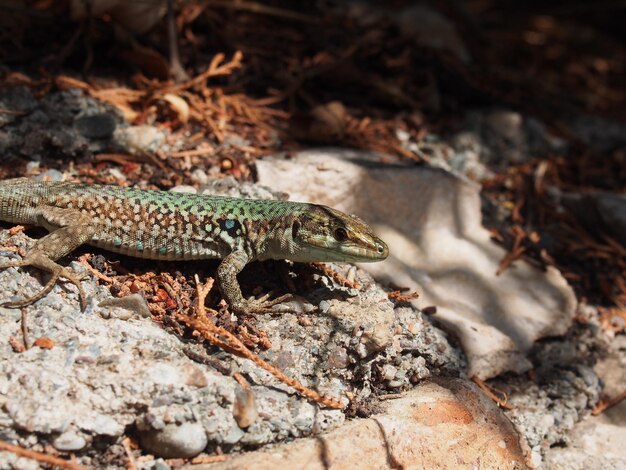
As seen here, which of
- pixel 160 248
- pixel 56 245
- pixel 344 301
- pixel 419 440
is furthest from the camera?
pixel 344 301

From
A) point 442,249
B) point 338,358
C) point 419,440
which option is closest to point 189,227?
point 338,358

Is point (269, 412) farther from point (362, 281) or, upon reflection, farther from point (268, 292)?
point (362, 281)

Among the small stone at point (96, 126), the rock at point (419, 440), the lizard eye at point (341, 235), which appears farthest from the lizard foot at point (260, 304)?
the small stone at point (96, 126)

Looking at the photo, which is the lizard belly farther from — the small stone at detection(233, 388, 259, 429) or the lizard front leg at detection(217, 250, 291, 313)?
the small stone at detection(233, 388, 259, 429)

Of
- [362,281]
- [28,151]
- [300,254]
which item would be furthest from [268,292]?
[28,151]

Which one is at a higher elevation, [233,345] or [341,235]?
Answer: [341,235]

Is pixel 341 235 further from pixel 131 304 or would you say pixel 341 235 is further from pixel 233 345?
pixel 131 304
